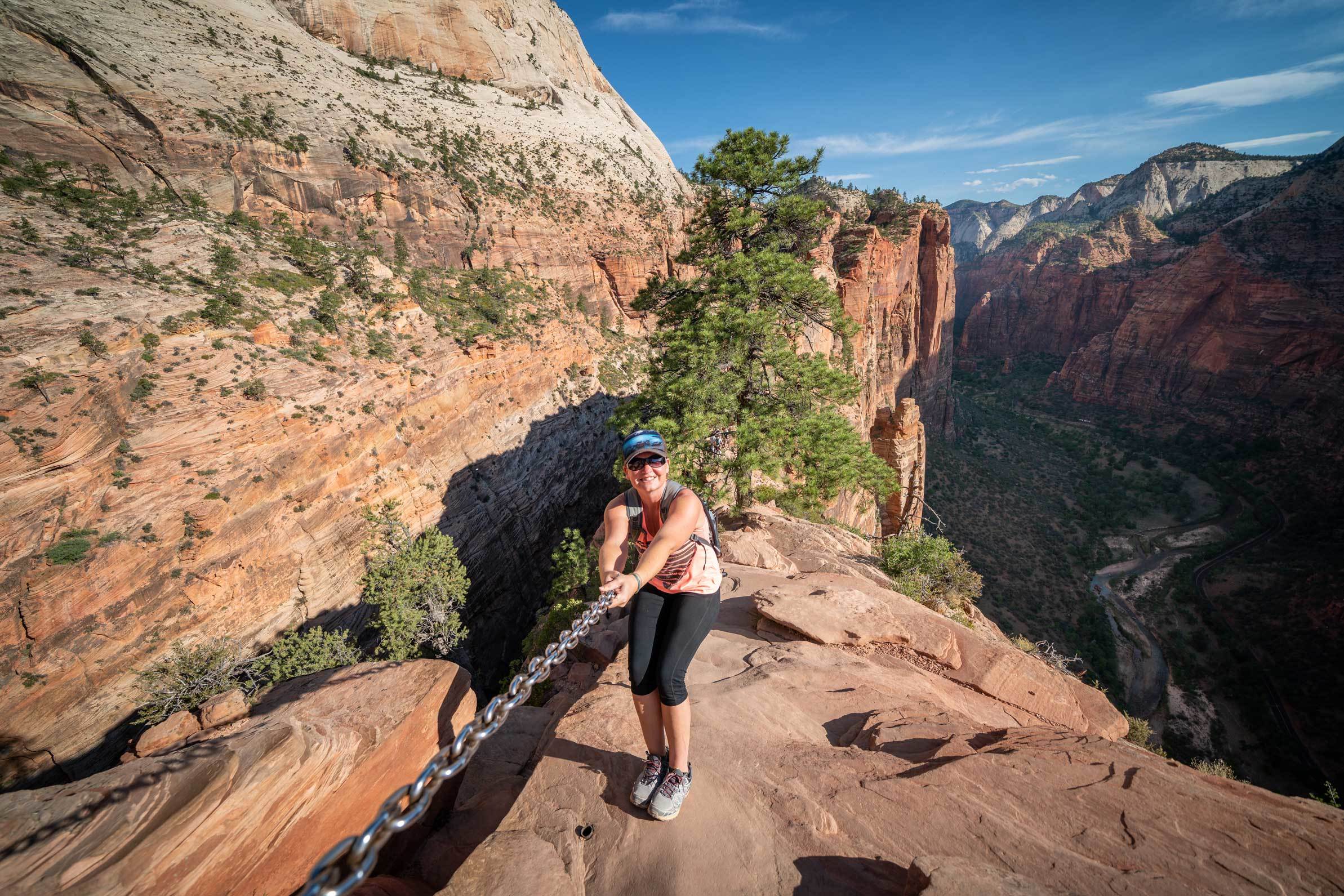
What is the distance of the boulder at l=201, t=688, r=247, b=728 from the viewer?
23.1 feet

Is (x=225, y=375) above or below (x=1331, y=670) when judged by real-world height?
above

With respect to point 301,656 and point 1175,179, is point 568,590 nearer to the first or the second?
point 301,656

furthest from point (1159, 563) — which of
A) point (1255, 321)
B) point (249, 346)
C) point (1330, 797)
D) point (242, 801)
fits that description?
point (249, 346)

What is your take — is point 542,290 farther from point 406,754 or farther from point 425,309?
point 406,754

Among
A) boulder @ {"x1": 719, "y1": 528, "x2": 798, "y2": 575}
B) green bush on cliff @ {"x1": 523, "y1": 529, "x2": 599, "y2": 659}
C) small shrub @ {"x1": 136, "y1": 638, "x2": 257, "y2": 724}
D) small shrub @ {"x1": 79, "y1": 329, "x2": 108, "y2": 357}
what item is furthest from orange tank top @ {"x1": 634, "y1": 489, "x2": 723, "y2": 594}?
small shrub @ {"x1": 79, "y1": 329, "x2": 108, "y2": 357}

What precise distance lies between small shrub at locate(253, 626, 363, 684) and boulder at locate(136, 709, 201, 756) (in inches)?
171

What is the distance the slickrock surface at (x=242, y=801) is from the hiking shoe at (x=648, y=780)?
2.14 meters

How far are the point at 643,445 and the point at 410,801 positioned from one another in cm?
222

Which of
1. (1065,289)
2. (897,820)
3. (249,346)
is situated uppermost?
(1065,289)

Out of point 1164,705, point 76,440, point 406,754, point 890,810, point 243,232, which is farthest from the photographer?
point 1164,705

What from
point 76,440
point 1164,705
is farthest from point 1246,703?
point 76,440

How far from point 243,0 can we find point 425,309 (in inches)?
1403

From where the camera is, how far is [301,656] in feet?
41.7

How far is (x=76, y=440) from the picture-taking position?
11.0m
